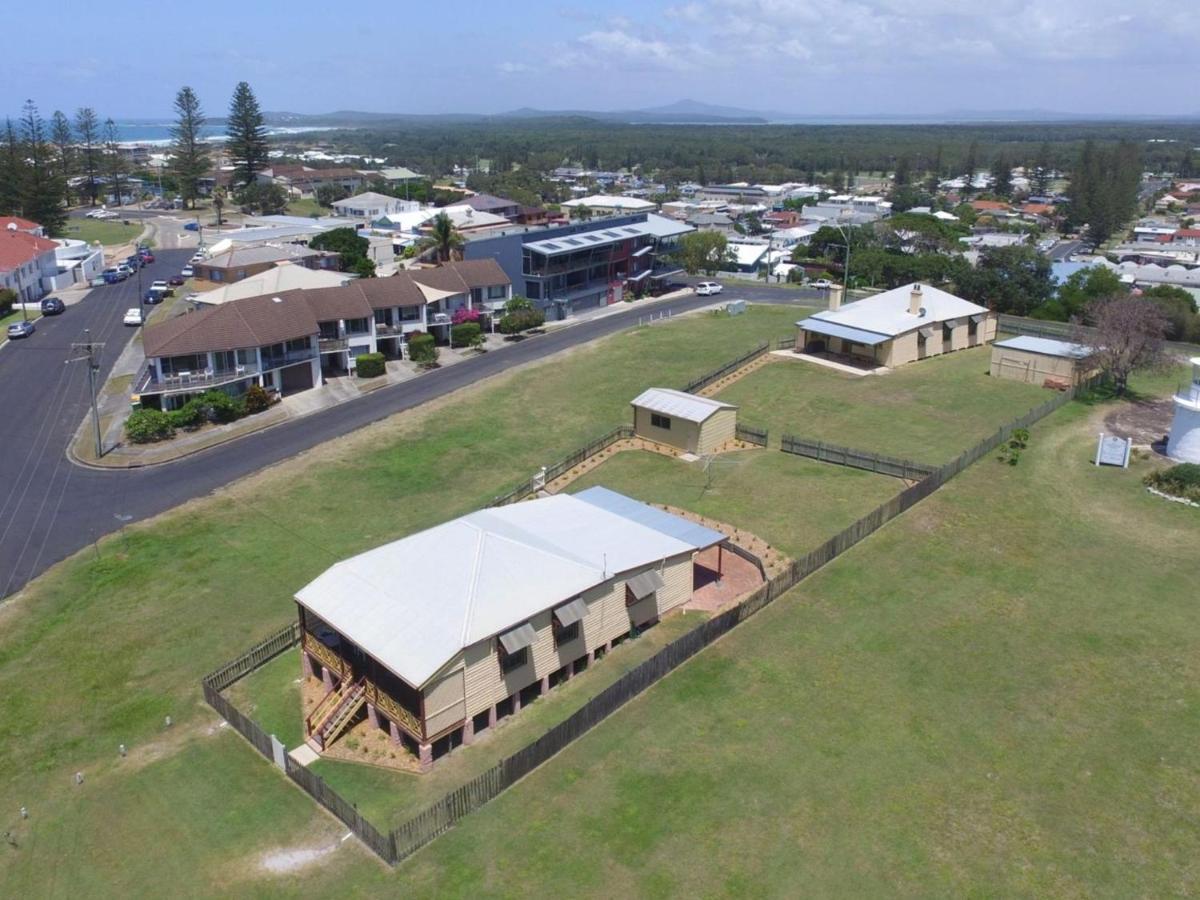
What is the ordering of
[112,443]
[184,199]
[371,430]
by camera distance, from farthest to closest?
1. [184,199]
2. [371,430]
3. [112,443]

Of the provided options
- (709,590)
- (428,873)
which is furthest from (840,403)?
(428,873)

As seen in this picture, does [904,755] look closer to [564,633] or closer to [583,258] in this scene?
[564,633]

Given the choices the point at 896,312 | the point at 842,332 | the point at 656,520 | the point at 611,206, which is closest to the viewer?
the point at 656,520

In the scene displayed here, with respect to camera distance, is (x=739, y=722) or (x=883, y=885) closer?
(x=883, y=885)

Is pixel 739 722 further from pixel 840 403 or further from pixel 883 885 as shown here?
pixel 840 403

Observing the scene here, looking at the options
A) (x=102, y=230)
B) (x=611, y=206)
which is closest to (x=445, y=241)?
(x=102, y=230)

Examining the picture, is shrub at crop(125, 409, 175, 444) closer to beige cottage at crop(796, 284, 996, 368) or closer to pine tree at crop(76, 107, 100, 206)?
beige cottage at crop(796, 284, 996, 368)

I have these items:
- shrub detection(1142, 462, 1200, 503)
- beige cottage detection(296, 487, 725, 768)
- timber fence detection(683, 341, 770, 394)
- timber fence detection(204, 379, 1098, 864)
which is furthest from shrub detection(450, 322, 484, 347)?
shrub detection(1142, 462, 1200, 503)
